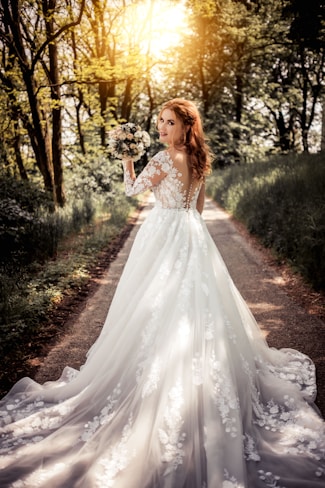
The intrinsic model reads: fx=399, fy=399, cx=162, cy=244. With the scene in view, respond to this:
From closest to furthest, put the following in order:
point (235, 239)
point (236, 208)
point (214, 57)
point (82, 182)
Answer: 1. point (235, 239)
2. point (236, 208)
3. point (82, 182)
4. point (214, 57)

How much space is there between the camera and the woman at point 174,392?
99.6 inches

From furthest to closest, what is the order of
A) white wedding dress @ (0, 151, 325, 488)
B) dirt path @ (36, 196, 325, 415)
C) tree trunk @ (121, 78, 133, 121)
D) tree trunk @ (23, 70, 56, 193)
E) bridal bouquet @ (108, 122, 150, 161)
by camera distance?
tree trunk @ (121, 78, 133, 121)
tree trunk @ (23, 70, 56, 193)
dirt path @ (36, 196, 325, 415)
bridal bouquet @ (108, 122, 150, 161)
white wedding dress @ (0, 151, 325, 488)

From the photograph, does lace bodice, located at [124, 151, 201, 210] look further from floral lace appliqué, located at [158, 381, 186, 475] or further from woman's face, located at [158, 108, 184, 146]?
floral lace appliqué, located at [158, 381, 186, 475]

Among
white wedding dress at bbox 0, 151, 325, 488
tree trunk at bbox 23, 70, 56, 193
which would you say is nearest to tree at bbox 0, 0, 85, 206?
tree trunk at bbox 23, 70, 56, 193

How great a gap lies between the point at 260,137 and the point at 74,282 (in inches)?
1191

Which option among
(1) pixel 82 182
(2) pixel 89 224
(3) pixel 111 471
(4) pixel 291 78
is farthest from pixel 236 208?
(4) pixel 291 78

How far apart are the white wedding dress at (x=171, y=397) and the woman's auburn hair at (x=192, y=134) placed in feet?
0.66

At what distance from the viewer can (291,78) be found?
34.8m

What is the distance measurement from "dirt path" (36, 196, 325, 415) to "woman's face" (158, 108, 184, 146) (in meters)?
2.54

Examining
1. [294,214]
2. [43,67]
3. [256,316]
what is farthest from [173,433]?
[43,67]

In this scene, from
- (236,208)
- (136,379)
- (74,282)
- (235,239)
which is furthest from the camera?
(236,208)

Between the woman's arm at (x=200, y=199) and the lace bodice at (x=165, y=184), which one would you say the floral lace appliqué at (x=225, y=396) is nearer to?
the lace bodice at (x=165, y=184)

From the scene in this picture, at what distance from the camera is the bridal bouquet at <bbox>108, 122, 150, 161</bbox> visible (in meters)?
3.83

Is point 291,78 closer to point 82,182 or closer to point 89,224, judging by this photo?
point 82,182
